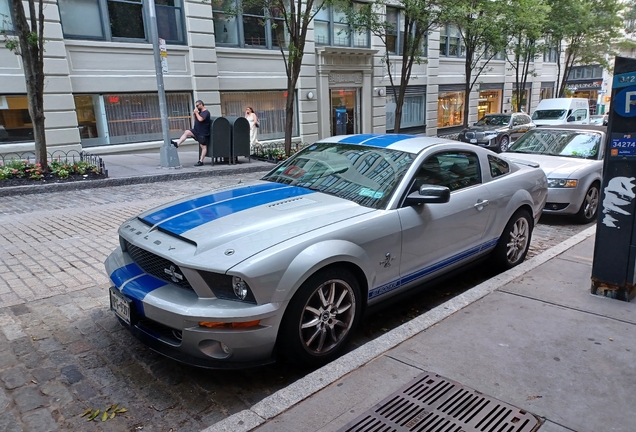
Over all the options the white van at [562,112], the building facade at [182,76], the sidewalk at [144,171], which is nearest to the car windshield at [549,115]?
the white van at [562,112]

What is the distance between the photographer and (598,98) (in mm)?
44625

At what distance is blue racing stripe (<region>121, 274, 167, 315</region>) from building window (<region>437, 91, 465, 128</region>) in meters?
25.1

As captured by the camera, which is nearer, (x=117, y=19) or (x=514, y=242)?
(x=514, y=242)

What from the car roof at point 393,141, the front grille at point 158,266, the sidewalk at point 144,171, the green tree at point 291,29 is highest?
the green tree at point 291,29

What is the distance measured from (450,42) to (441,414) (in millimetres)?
26577

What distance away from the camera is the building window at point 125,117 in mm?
14945

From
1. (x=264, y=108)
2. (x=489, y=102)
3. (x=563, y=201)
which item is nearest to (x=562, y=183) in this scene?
(x=563, y=201)

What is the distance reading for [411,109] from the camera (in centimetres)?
2477

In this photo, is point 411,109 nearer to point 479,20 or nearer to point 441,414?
point 479,20

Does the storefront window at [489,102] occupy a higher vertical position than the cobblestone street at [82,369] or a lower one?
higher

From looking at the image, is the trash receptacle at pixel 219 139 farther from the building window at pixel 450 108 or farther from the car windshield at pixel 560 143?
the building window at pixel 450 108

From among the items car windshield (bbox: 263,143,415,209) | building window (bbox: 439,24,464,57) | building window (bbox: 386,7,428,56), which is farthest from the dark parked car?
car windshield (bbox: 263,143,415,209)

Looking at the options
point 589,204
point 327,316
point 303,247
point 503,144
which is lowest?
point 503,144

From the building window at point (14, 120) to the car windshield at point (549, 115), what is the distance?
843 inches
